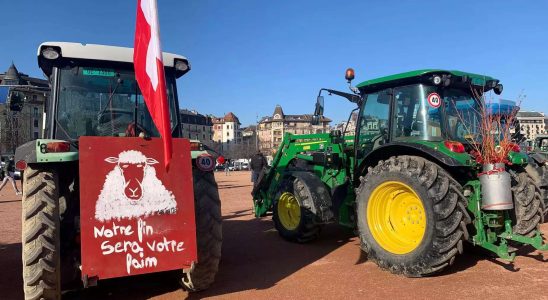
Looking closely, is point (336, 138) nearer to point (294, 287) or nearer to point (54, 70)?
point (294, 287)

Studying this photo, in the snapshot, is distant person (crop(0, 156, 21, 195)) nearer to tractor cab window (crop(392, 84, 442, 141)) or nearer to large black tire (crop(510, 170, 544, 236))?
tractor cab window (crop(392, 84, 442, 141))

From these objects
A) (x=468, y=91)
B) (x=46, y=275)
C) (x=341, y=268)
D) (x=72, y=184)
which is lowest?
(x=341, y=268)

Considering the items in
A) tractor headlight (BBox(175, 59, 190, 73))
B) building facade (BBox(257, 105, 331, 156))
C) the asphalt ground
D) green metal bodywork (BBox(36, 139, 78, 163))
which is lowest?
the asphalt ground

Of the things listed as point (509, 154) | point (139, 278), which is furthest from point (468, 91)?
point (139, 278)

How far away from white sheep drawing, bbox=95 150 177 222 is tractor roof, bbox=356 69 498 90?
3580mm

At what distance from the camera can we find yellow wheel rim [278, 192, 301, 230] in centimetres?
742

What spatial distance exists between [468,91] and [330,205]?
8.80ft

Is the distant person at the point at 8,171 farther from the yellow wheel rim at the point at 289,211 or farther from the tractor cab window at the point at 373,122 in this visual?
the tractor cab window at the point at 373,122

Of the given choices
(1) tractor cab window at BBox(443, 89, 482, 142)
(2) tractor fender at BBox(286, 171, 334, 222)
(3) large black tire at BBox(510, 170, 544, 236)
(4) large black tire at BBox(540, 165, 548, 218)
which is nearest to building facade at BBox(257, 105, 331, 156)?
(4) large black tire at BBox(540, 165, 548, 218)

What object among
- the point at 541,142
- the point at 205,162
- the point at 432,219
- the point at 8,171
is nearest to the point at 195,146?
the point at 205,162

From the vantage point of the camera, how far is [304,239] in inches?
277

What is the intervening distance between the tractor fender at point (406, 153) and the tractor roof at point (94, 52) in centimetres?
303

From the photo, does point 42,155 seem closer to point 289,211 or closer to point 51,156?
point 51,156

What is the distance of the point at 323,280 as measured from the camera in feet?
16.4
